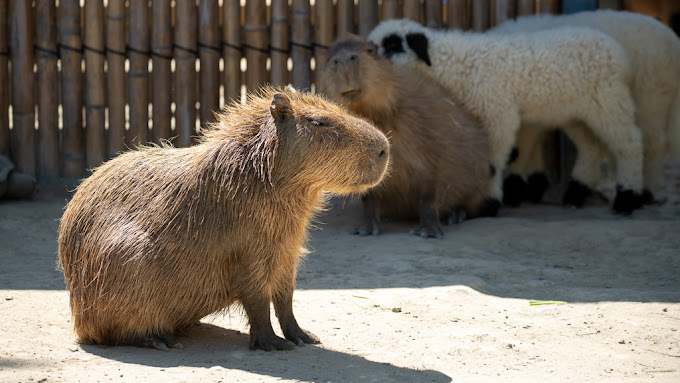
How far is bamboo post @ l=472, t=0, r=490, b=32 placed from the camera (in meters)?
7.71

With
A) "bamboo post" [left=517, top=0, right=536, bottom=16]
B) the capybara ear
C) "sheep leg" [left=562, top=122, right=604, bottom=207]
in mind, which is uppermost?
"bamboo post" [left=517, top=0, right=536, bottom=16]

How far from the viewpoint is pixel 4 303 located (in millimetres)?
3934

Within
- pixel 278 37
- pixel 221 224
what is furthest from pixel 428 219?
pixel 221 224

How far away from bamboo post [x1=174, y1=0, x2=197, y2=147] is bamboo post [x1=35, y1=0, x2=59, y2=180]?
3.73 feet

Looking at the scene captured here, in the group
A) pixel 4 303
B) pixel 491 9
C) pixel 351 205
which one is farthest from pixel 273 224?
pixel 491 9

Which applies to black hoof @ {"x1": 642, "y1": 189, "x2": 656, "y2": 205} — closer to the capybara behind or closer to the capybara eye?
the capybara behind

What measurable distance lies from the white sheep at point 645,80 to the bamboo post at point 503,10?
0.17 meters

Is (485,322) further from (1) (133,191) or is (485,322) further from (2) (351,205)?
(2) (351,205)

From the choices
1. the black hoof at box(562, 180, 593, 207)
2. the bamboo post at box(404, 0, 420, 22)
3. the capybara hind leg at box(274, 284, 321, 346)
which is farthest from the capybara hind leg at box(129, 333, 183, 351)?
the black hoof at box(562, 180, 593, 207)

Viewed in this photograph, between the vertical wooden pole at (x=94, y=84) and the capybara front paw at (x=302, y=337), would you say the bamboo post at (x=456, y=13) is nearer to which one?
the vertical wooden pole at (x=94, y=84)

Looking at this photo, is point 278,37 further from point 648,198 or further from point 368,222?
point 648,198

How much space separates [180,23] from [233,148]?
4152mm

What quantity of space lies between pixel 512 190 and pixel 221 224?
4.92 m

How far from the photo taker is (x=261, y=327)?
333 cm
